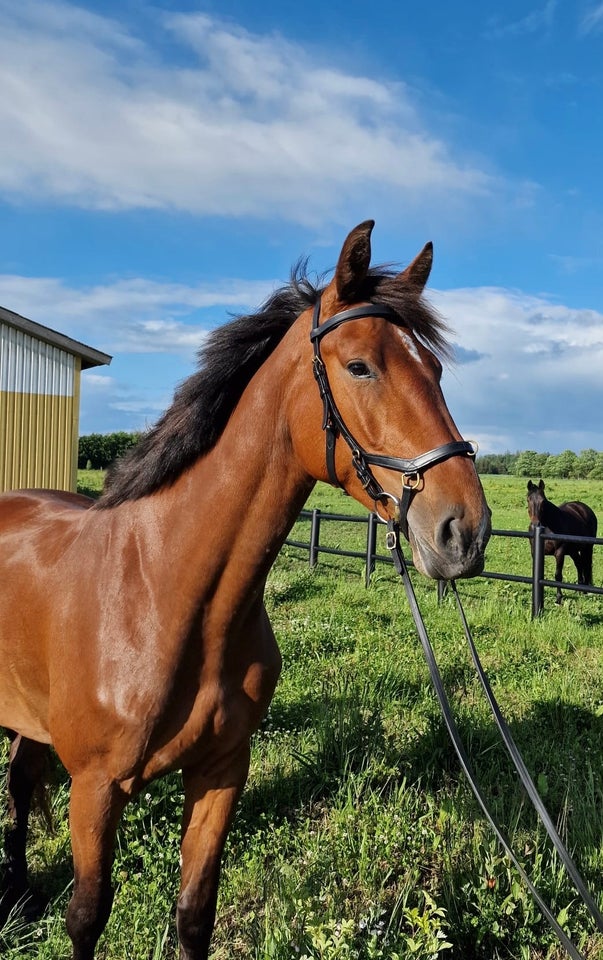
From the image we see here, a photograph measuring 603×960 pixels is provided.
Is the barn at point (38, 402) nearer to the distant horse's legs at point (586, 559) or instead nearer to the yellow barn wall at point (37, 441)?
the yellow barn wall at point (37, 441)

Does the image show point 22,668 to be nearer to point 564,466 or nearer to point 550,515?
point 550,515

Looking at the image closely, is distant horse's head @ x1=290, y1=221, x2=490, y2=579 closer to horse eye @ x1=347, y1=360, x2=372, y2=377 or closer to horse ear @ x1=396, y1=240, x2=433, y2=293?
horse eye @ x1=347, y1=360, x2=372, y2=377

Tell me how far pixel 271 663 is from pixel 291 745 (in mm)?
1735

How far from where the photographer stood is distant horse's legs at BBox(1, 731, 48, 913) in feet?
10.1

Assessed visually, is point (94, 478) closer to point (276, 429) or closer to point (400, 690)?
point (400, 690)

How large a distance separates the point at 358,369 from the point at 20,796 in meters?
2.76

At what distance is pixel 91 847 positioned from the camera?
2166mm

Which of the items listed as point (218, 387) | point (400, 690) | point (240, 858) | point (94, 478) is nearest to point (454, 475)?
point (218, 387)

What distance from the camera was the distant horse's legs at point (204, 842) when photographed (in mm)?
2373

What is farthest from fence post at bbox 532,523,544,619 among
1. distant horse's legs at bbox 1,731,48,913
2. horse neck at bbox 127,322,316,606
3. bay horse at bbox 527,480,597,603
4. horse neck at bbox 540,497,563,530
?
horse neck at bbox 127,322,316,606

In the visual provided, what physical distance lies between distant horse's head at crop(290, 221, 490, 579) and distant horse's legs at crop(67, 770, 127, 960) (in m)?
1.24

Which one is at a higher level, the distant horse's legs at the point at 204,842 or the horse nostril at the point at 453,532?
the horse nostril at the point at 453,532

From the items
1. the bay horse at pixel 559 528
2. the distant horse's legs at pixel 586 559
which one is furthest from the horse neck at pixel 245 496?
the distant horse's legs at pixel 586 559

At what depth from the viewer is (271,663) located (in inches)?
96.1
